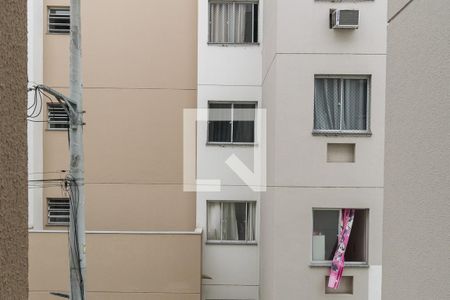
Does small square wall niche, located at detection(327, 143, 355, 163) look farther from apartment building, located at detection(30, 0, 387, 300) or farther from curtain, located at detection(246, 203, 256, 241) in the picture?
curtain, located at detection(246, 203, 256, 241)

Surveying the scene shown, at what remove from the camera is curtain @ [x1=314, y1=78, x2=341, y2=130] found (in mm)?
4305

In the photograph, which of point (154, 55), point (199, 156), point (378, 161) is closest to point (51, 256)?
point (199, 156)

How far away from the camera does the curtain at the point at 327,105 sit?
430 centimetres

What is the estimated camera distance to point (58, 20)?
5672 mm

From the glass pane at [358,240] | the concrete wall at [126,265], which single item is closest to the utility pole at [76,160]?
the concrete wall at [126,265]

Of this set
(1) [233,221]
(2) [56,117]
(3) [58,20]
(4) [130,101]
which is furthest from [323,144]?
(3) [58,20]

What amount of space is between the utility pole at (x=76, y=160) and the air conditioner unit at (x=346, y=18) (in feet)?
8.88

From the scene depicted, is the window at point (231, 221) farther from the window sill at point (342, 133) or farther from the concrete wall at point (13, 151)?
the concrete wall at point (13, 151)

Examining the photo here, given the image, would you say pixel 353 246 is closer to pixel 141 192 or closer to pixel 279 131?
pixel 279 131

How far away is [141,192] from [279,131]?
2.61 meters

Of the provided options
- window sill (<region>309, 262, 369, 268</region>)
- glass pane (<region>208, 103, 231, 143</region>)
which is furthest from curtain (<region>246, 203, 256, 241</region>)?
window sill (<region>309, 262, 369, 268</region>)

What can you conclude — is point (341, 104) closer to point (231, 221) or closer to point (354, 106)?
point (354, 106)

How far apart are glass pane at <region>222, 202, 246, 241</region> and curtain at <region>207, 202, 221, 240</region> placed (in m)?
0.08

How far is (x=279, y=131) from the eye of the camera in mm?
4230
